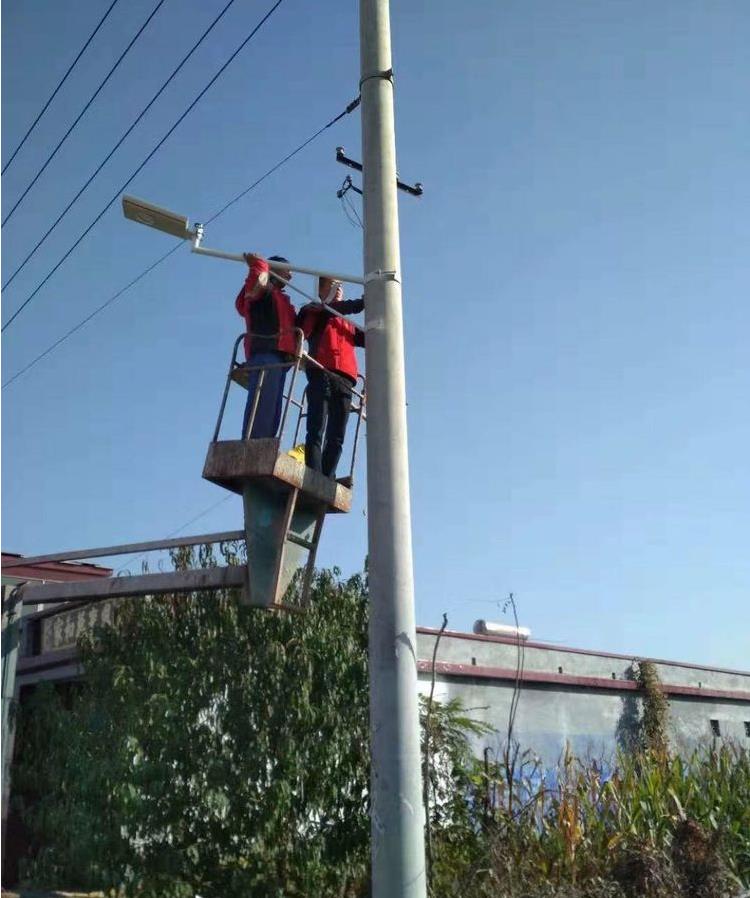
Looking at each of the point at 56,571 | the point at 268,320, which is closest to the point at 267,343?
the point at 268,320

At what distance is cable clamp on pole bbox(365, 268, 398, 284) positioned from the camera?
226 inches

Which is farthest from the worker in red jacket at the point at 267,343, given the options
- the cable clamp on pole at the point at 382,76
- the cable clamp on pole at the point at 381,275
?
the cable clamp on pole at the point at 382,76

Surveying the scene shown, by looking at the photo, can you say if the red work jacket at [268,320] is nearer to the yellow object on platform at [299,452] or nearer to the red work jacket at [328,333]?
the red work jacket at [328,333]

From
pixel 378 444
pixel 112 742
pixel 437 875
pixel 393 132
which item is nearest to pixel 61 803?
pixel 112 742

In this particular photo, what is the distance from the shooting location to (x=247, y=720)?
8.93 meters

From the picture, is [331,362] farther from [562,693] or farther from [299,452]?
[562,693]

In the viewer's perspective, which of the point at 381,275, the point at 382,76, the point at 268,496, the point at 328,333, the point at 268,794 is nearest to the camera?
the point at 381,275

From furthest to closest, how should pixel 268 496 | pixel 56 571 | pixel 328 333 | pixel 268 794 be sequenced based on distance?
pixel 56 571
pixel 268 794
pixel 328 333
pixel 268 496

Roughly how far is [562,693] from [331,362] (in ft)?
31.2

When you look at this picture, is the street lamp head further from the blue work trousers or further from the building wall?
the building wall

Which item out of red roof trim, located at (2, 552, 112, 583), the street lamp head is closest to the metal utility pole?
the street lamp head

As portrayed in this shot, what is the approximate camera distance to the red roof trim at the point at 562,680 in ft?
43.4

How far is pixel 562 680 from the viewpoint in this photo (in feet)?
50.7

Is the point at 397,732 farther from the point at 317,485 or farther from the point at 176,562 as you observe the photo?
Result: the point at 176,562
